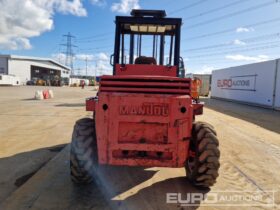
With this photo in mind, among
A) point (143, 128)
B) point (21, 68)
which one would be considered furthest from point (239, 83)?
point (21, 68)

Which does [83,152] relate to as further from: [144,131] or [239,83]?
[239,83]

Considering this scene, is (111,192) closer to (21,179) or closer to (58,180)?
(58,180)

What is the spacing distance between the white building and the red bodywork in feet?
231

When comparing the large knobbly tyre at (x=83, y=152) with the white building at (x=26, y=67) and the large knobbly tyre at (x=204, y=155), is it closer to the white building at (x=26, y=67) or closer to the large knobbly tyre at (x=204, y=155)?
the large knobbly tyre at (x=204, y=155)

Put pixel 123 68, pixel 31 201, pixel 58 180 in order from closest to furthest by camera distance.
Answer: pixel 31 201 → pixel 58 180 → pixel 123 68

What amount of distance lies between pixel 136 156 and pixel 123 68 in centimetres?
239

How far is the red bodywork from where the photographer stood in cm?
438

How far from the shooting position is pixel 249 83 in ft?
83.1

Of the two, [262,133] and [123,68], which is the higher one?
[123,68]

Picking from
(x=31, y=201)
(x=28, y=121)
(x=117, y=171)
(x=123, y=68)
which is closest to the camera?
(x=31, y=201)

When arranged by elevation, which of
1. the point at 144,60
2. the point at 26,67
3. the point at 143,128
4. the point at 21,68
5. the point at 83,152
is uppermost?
the point at 26,67

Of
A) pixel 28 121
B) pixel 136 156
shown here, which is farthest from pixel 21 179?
pixel 28 121

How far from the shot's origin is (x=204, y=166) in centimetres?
464

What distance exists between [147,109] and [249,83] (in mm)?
23165
